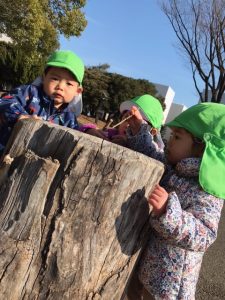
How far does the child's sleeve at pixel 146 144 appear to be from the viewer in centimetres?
232

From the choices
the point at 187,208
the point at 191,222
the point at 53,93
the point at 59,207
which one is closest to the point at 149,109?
the point at 53,93

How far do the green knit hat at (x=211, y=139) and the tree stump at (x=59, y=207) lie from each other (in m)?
0.31

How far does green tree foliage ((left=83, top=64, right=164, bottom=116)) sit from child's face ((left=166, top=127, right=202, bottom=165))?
2562cm

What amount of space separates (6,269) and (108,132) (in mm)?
1764

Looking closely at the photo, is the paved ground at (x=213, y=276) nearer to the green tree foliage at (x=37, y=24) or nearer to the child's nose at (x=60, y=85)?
the child's nose at (x=60, y=85)

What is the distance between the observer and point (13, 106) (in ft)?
7.97

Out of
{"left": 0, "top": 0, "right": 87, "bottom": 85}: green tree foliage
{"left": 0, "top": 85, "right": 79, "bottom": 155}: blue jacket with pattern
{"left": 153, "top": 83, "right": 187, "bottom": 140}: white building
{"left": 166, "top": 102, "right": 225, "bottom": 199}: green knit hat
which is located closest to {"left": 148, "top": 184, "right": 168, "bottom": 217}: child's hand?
{"left": 166, "top": 102, "right": 225, "bottom": 199}: green knit hat

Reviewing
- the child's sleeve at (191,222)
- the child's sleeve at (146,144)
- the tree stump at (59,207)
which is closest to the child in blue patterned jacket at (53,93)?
the child's sleeve at (146,144)

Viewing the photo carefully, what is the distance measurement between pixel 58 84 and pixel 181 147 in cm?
98

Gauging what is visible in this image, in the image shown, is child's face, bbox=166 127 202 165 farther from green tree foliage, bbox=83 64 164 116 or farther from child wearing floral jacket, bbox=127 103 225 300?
green tree foliage, bbox=83 64 164 116

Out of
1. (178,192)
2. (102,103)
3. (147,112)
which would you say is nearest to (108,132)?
(147,112)

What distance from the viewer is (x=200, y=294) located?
12.6 ft

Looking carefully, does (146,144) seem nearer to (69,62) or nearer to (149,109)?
(149,109)

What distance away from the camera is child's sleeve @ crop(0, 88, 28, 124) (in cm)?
238
